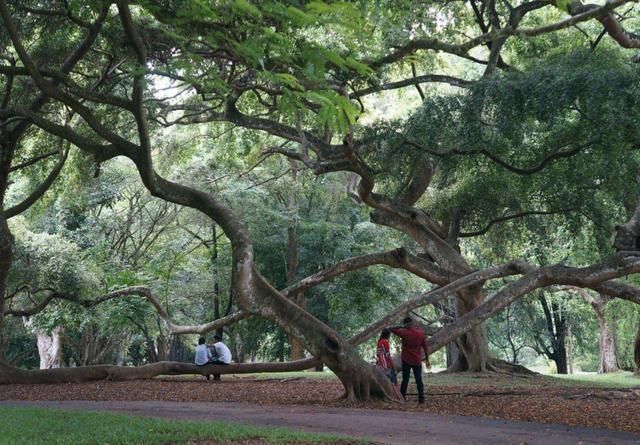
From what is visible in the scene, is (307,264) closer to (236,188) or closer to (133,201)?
(236,188)

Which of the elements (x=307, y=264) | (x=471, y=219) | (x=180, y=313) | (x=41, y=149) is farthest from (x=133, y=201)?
(x=471, y=219)

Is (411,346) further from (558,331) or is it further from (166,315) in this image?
(558,331)

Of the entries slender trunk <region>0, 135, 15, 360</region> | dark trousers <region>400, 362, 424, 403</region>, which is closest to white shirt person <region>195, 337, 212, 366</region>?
slender trunk <region>0, 135, 15, 360</region>

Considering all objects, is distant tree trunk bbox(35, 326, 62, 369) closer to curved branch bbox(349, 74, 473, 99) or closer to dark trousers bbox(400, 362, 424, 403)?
curved branch bbox(349, 74, 473, 99)

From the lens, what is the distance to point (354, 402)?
12805 millimetres

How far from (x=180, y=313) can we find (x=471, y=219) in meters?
16.4

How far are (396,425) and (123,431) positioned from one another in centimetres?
380

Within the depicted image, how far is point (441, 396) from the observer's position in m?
14.2

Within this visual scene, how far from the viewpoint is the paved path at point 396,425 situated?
882cm

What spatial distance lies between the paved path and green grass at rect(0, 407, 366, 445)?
1.01 meters

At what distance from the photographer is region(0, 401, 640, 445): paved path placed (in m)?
8.82

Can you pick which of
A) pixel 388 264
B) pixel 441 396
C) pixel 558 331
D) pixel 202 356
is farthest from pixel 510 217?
pixel 558 331

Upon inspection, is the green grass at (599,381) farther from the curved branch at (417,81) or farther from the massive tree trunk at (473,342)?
the curved branch at (417,81)

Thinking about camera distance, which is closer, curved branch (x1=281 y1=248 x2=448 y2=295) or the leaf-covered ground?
the leaf-covered ground
